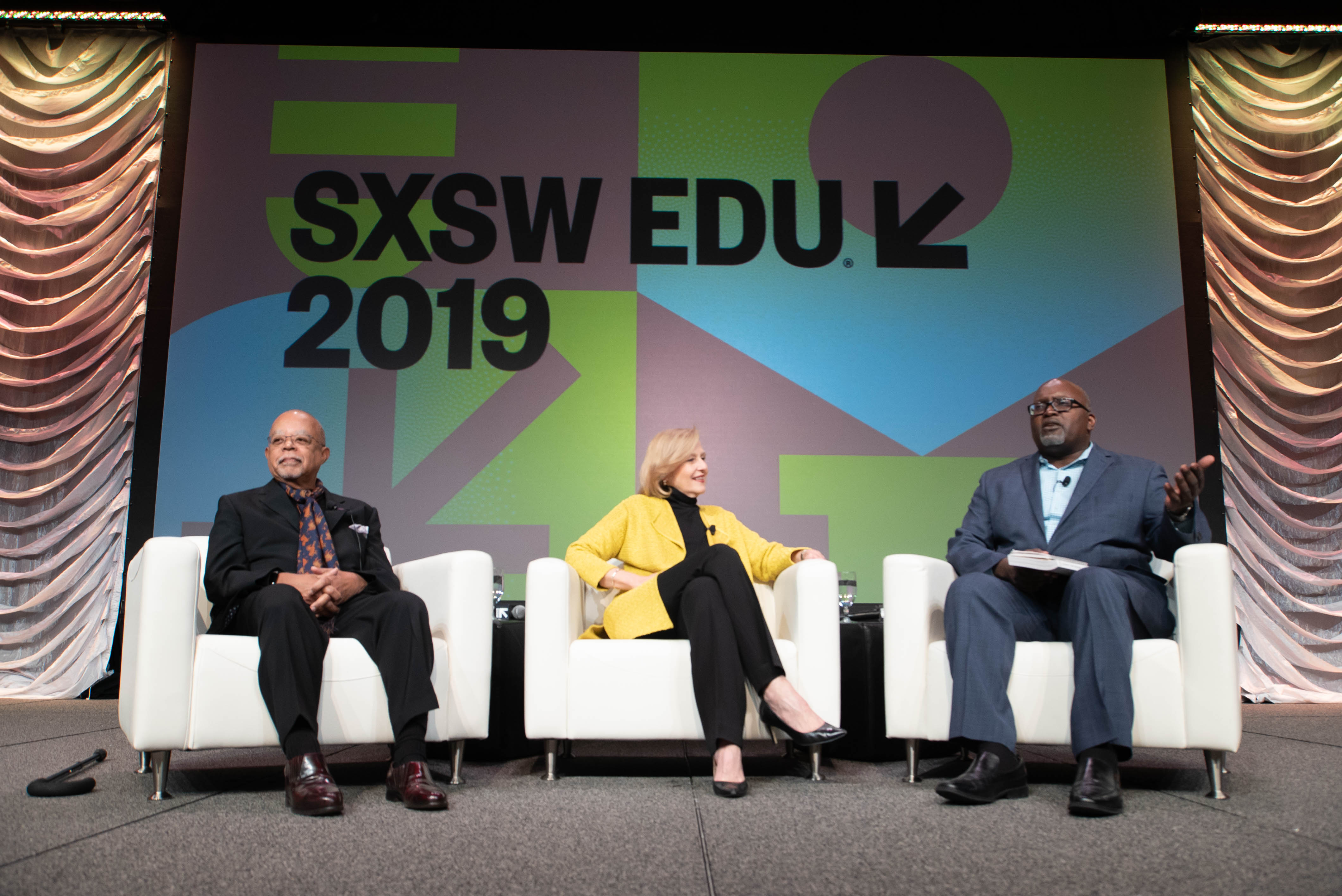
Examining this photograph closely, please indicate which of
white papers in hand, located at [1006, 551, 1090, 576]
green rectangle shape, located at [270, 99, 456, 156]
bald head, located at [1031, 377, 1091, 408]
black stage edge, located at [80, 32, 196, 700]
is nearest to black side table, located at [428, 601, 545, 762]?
white papers in hand, located at [1006, 551, 1090, 576]

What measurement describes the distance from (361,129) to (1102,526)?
3622 millimetres

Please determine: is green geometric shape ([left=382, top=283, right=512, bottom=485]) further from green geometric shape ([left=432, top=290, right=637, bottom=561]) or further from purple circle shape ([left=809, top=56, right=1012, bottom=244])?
purple circle shape ([left=809, top=56, right=1012, bottom=244])

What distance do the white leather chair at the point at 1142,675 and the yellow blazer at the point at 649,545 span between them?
45 centimetres

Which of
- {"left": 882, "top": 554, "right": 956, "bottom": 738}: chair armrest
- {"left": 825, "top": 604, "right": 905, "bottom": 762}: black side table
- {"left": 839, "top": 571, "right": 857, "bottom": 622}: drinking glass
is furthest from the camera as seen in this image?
{"left": 839, "top": 571, "right": 857, "bottom": 622}: drinking glass

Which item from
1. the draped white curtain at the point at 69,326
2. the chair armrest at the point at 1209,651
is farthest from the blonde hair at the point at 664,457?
the draped white curtain at the point at 69,326

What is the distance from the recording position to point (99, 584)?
13.8 ft

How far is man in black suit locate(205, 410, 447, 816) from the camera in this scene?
208cm

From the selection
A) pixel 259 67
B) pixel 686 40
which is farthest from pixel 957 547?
pixel 259 67

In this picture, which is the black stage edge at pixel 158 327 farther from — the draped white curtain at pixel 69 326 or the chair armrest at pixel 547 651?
the chair armrest at pixel 547 651

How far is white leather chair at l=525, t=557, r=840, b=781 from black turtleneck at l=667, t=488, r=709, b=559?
47 centimetres

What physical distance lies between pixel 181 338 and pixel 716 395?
2405 mm

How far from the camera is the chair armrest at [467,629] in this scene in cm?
236

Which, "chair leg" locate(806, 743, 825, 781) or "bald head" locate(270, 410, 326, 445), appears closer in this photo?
"chair leg" locate(806, 743, 825, 781)

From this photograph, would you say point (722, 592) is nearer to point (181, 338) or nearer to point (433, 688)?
point (433, 688)
